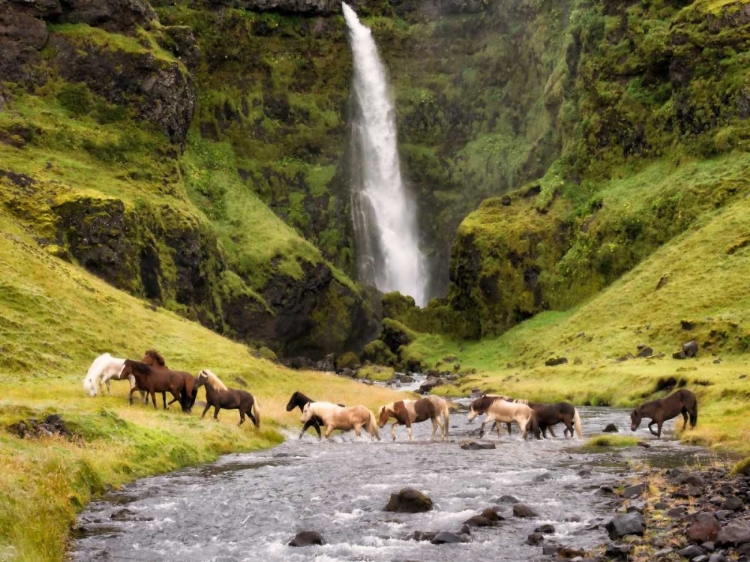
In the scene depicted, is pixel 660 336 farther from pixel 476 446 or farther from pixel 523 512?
pixel 523 512

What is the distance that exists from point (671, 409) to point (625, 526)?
804 inches

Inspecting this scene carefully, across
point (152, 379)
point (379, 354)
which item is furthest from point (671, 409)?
point (379, 354)

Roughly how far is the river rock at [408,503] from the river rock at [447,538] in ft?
9.38

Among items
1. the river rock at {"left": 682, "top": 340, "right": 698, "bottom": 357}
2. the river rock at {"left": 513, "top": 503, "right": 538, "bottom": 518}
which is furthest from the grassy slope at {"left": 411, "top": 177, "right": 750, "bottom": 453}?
the river rock at {"left": 513, "top": 503, "right": 538, "bottom": 518}

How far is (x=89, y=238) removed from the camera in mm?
70938

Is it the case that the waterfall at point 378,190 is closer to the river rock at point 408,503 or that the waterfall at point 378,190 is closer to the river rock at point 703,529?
the river rock at point 408,503

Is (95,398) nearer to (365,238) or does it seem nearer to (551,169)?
(551,169)

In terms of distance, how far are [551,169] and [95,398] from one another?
90831mm

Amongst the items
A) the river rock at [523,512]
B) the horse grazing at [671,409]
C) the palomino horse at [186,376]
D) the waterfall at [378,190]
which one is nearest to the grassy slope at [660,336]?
the horse grazing at [671,409]

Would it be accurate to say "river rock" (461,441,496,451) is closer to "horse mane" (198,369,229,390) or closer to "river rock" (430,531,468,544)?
"horse mane" (198,369,229,390)

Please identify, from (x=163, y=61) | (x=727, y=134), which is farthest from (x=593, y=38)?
(x=163, y=61)

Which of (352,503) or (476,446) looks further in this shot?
(476,446)

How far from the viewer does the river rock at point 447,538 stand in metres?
16.4

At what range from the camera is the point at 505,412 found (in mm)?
36188
